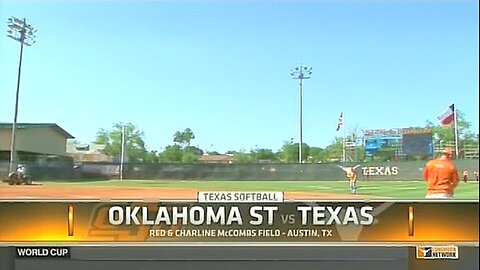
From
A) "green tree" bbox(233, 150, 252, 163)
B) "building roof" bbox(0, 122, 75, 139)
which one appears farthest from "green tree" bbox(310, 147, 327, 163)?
"building roof" bbox(0, 122, 75, 139)

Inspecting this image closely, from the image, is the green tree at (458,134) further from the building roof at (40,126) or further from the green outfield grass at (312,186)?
the building roof at (40,126)

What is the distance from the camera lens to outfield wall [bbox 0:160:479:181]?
2.08 metres

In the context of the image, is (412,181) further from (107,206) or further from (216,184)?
(107,206)

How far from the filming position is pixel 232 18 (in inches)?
84.6

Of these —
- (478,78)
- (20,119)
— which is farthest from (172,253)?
(478,78)

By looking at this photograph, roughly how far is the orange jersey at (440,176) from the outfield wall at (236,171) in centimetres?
3

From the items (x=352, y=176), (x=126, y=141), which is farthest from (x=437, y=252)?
(x=126, y=141)

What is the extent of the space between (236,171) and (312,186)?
0.35 metres

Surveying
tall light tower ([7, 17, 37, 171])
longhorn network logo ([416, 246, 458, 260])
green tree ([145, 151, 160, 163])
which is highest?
tall light tower ([7, 17, 37, 171])

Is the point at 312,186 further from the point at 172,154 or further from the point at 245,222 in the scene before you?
the point at 172,154

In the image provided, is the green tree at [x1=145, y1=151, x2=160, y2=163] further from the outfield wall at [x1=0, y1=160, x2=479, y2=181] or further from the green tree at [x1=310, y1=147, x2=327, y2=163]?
the green tree at [x1=310, y1=147, x2=327, y2=163]

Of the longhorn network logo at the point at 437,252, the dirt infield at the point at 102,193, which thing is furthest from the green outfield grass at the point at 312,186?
the longhorn network logo at the point at 437,252

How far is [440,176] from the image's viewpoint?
6.87ft

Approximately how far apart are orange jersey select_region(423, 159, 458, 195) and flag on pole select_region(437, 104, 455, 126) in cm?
18
